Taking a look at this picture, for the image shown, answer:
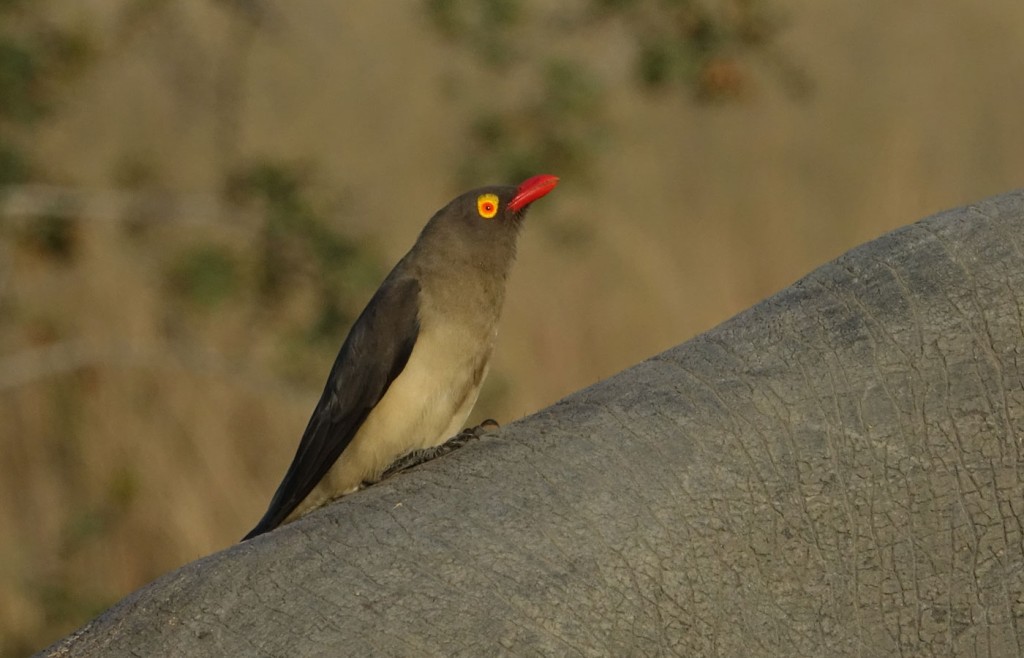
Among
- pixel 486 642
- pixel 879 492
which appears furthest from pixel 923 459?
pixel 486 642

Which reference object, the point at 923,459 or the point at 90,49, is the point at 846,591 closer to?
the point at 923,459

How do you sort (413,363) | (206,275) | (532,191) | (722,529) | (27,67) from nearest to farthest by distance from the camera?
(722,529)
(413,363)
(532,191)
(27,67)
(206,275)

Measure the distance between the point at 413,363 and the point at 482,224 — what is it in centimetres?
44

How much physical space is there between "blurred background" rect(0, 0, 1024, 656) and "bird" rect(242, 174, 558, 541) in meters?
2.58

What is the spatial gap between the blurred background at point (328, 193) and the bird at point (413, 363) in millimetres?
2578

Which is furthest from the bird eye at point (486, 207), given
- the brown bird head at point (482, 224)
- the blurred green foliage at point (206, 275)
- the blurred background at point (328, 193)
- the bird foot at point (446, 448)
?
the blurred green foliage at point (206, 275)

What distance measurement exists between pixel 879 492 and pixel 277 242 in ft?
16.9

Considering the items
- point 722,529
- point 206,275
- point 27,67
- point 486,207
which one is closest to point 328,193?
point 206,275

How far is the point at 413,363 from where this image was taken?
3977mm

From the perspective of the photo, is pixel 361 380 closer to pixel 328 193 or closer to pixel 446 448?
pixel 446 448

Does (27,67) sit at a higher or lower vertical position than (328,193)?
lower

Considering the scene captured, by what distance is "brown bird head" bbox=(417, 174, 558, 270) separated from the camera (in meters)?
4.12

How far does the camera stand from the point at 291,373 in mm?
7543

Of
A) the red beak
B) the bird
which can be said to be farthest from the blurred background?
the bird
